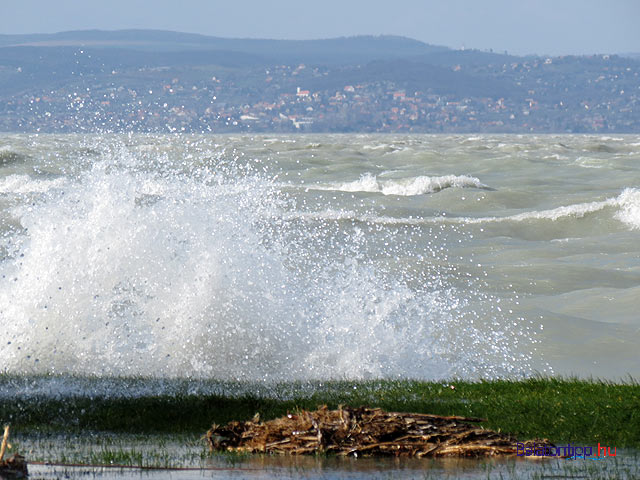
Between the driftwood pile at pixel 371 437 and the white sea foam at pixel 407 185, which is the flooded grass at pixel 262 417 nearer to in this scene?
the driftwood pile at pixel 371 437

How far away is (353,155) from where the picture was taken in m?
70.7

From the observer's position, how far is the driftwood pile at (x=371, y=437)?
7.73 metres

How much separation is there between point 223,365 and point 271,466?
5.84m

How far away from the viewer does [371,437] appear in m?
7.73

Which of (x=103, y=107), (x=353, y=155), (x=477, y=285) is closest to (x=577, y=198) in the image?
(x=477, y=285)

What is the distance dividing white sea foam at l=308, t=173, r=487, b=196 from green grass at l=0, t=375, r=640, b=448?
106ft

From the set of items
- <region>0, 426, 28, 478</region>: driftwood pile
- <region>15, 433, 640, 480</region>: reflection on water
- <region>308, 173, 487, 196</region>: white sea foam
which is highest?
<region>0, 426, 28, 478</region>: driftwood pile

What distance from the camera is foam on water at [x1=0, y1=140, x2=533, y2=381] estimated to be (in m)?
13.1

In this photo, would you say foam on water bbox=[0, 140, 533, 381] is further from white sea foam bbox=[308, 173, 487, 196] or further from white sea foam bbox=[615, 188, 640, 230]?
white sea foam bbox=[308, 173, 487, 196]

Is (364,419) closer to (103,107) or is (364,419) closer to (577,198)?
(577,198)

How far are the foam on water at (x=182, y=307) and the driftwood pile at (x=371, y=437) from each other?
4.58m

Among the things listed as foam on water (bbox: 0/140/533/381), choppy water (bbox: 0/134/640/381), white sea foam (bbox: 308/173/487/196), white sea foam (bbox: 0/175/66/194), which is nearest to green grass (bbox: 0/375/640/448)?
foam on water (bbox: 0/140/533/381)

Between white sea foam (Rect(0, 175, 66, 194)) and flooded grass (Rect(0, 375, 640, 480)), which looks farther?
white sea foam (Rect(0, 175, 66, 194))

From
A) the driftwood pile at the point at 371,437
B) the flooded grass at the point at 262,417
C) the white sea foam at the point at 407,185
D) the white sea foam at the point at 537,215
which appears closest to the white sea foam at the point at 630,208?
the white sea foam at the point at 537,215
